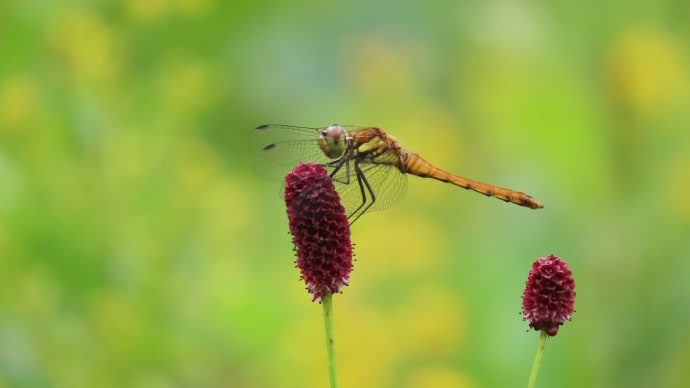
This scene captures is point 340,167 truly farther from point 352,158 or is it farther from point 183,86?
point 183,86

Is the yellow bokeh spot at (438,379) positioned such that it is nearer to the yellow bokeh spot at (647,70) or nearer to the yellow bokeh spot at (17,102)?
the yellow bokeh spot at (647,70)

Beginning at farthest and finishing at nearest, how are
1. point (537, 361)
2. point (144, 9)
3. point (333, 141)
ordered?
point (144, 9) < point (333, 141) < point (537, 361)

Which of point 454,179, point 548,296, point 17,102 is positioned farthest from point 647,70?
point 548,296

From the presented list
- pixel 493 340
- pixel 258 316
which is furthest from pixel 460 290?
pixel 258 316

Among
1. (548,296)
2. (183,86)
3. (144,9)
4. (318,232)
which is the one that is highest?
(144,9)

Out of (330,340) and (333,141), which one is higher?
(333,141)

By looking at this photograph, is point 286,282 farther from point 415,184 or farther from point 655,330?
point 655,330
